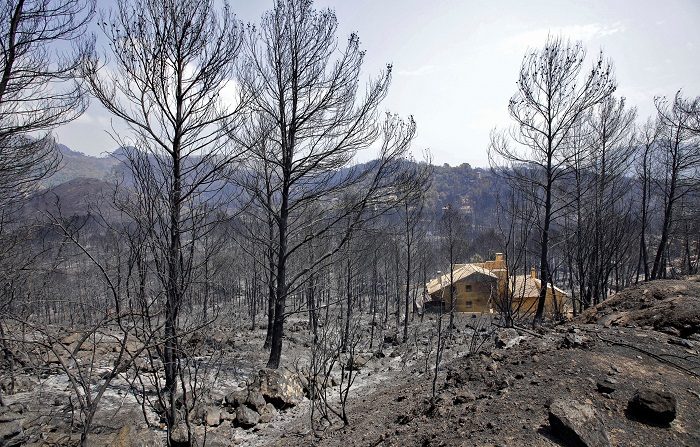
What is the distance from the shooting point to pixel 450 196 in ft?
538

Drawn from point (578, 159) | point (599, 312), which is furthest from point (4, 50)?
point (578, 159)

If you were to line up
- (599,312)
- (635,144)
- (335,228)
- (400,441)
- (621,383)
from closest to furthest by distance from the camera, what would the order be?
(400,441) → (621,383) → (599,312) → (335,228) → (635,144)

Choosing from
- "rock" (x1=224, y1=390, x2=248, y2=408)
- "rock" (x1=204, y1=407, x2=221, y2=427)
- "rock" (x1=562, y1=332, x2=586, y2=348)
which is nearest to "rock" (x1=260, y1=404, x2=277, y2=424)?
"rock" (x1=224, y1=390, x2=248, y2=408)

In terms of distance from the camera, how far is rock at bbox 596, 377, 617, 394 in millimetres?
3904

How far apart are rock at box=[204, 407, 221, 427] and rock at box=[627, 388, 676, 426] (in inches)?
216

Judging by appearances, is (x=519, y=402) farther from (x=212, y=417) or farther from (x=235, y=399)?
(x=235, y=399)

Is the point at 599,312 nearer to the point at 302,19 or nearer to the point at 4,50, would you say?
the point at 302,19

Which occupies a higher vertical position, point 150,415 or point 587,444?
point 587,444

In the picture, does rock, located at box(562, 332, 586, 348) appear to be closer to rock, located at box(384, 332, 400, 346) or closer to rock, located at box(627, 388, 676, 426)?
rock, located at box(627, 388, 676, 426)

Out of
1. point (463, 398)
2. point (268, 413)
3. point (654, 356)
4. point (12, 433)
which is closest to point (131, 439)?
point (12, 433)

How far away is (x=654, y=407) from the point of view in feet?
11.4

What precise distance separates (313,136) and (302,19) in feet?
7.77

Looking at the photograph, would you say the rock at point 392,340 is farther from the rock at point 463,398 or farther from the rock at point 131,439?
the rock at point 131,439

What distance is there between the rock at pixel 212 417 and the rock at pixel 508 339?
15.4 feet
